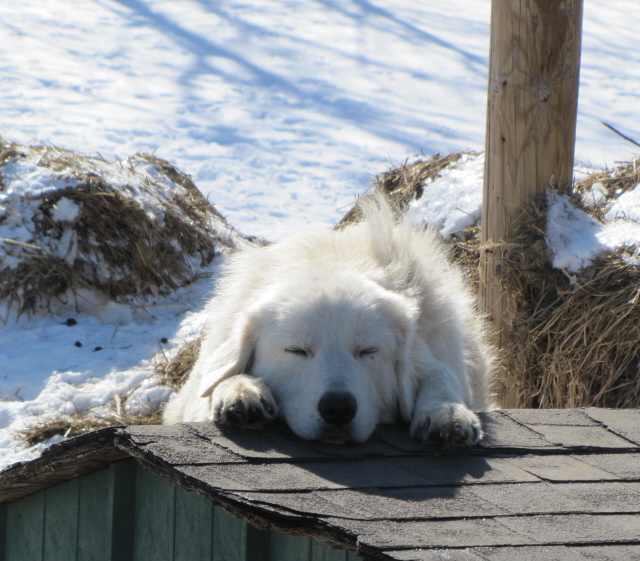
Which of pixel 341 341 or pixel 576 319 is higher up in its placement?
pixel 341 341

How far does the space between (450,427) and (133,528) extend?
1.50m

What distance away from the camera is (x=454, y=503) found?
7.74 ft

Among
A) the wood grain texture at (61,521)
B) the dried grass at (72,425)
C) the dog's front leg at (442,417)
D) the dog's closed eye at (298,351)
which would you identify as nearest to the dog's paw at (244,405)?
the dog's closed eye at (298,351)

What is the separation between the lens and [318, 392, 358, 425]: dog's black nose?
10.1 feet

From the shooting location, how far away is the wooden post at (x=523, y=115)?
561 cm

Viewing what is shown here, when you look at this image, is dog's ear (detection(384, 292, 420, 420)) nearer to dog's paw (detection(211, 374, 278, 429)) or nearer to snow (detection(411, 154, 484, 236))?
dog's paw (detection(211, 374, 278, 429))

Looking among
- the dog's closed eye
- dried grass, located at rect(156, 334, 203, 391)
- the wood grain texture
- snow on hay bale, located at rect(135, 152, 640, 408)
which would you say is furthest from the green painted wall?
snow on hay bale, located at rect(135, 152, 640, 408)

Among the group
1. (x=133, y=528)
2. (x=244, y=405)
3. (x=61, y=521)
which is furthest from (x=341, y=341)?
(x=61, y=521)

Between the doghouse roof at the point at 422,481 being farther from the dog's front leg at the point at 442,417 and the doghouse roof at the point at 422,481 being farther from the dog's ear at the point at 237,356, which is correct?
the dog's ear at the point at 237,356

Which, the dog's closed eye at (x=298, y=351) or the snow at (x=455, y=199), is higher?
the snow at (x=455, y=199)

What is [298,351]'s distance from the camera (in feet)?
11.1

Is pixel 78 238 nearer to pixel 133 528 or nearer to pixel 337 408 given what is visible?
pixel 133 528

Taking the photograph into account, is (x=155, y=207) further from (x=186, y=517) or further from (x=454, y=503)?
(x=454, y=503)

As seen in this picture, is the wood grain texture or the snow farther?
the snow
